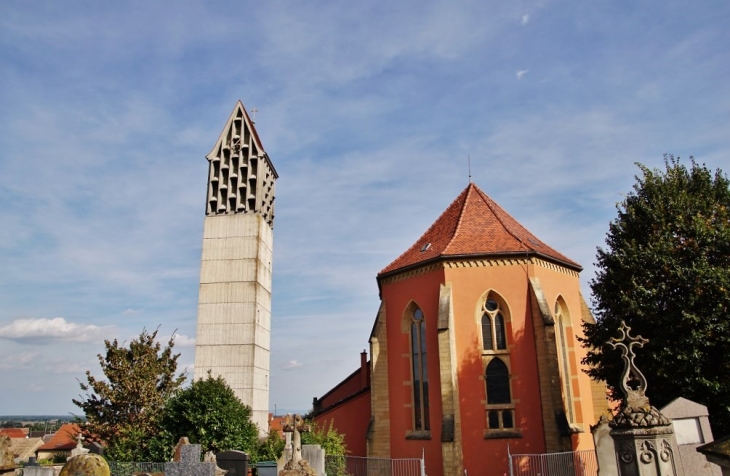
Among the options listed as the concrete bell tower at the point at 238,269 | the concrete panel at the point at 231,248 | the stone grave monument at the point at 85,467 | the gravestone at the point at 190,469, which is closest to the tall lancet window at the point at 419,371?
the concrete bell tower at the point at 238,269

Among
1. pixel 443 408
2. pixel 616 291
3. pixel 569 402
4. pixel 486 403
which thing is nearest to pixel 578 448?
pixel 569 402

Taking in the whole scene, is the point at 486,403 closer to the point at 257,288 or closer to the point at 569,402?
the point at 569,402

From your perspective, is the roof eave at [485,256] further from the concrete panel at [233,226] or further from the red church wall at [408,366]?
the concrete panel at [233,226]

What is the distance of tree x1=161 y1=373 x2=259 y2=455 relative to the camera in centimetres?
2083

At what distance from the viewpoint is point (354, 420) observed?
24.1 metres

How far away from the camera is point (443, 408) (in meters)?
19.0

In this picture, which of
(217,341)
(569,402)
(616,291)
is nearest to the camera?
(616,291)

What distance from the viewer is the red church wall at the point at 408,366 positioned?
19922 millimetres

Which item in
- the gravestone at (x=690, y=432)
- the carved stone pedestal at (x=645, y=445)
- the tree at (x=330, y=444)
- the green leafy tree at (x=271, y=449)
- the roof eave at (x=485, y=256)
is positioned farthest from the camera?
the green leafy tree at (x=271, y=449)

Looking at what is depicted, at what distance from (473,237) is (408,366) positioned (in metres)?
5.76

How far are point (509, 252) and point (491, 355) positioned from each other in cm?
387

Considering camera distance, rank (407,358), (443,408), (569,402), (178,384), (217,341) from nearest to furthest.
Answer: (443,408), (569,402), (407,358), (178,384), (217,341)

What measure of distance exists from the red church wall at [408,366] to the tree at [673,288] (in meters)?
5.71

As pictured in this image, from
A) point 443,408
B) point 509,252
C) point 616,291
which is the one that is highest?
point 509,252
